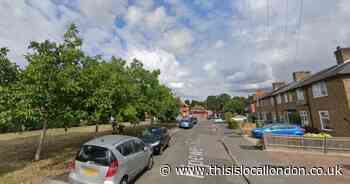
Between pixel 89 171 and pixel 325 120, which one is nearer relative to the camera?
pixel 89 171

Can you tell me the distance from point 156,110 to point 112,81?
10933 mm

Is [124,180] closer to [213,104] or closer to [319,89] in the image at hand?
[319,89]

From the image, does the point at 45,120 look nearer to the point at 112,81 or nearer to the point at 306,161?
the point at 112,81

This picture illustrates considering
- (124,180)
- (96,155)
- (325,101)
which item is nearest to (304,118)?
(325,101)

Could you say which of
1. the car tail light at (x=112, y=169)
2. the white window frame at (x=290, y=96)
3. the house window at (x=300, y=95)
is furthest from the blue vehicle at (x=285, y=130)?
the car tail light at (x=112, y=169)

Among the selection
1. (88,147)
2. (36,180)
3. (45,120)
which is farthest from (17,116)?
(88,147)

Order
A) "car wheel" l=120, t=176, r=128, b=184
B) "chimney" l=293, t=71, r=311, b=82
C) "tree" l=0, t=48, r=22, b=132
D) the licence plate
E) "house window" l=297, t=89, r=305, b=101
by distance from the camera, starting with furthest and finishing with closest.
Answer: "chimney" l=293, t=71, r=311, b=82
"house window" l=297, t=89, r=305, b=101
"tree" l=0, t=48, r=22, b=132
"car wheel" l=120, t=176, r=128, b=184
the licence plate

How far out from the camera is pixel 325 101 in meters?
16.5

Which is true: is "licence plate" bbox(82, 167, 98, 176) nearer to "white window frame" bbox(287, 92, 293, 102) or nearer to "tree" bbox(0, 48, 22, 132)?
"tree" bbox(0, 48, 22, 132)

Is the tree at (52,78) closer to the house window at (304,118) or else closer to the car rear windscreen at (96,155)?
the car rear windscreen at (96,155)

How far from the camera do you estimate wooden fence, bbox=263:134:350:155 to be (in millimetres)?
10430

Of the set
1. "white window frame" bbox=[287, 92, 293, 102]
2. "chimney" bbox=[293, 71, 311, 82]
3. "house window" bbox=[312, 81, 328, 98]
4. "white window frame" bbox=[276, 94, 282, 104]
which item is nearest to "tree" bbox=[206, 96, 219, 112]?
"white window frame" bbox=[276, 94, 282, 104]

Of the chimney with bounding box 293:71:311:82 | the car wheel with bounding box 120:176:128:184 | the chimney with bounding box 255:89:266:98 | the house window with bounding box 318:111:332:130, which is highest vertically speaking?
the chimney with bounding box 293:71:311:82

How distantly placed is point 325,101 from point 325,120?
6.25 feet
